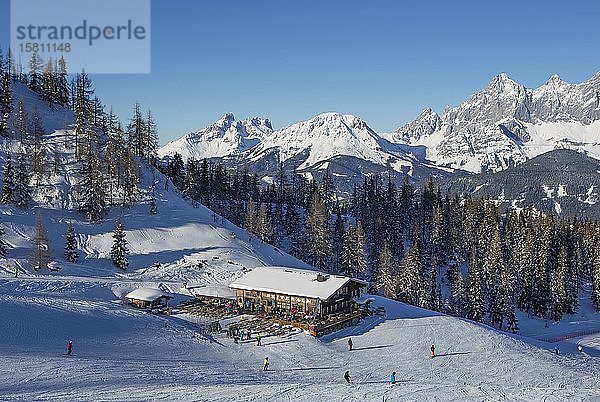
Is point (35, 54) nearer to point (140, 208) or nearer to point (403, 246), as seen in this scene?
point (140, 208)

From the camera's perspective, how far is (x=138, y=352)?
4444 centimetres

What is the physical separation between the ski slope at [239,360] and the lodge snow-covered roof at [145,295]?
1812 millimetres

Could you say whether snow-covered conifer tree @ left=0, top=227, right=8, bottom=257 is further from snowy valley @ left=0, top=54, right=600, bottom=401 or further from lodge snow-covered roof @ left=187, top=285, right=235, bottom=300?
lodge snow-covered roof @ left=187, top=285, right=235, bottom=300

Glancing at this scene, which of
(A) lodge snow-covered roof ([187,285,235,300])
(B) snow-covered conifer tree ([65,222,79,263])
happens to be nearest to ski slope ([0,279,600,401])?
(A) lodge snow-covered roof ([187,285,235,300])

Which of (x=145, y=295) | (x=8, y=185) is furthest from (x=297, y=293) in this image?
(x=8, y=185)

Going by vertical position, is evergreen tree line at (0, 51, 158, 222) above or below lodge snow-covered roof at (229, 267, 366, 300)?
above

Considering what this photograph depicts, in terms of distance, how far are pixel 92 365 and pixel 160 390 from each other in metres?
7.50

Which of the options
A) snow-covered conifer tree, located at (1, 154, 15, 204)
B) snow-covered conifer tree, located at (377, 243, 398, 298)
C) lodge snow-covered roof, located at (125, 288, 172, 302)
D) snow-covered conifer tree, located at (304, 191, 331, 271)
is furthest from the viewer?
snow-covered conifer tree, located at (304, 191, 331, 271)

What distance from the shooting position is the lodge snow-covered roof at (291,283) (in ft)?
189

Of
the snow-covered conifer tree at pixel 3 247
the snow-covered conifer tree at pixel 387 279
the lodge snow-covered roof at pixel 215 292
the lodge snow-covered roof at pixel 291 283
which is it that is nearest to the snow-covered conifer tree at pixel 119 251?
the snow-covered conifer tree at pixel 3 247

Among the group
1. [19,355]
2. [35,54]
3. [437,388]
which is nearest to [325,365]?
[437,388]

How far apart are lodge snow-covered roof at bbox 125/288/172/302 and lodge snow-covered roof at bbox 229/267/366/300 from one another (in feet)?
27.3

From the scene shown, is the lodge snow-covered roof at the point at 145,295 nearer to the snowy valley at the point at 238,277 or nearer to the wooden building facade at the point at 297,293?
the snowy valley at the point at 238,277

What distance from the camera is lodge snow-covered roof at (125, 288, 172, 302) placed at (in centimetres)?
5781
